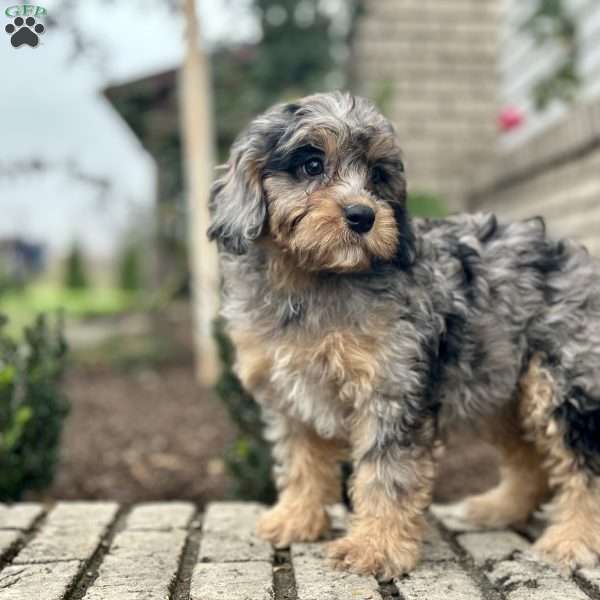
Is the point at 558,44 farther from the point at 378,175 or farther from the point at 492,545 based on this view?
the point at 492,545

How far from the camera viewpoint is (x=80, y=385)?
31.5 ft

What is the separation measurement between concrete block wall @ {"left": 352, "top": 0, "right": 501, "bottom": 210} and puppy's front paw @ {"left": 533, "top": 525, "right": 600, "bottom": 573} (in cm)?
769

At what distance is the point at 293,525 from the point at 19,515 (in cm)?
144

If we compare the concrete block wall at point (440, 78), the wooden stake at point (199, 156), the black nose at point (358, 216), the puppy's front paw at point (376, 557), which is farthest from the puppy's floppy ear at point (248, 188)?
the concrete block wall at point (440, 78)

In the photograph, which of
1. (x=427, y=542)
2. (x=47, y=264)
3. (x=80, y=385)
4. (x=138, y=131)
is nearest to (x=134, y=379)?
(x=80, y=385)

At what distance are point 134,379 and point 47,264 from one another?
1228 centimetres

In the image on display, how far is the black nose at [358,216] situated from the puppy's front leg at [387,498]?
0.79 metres

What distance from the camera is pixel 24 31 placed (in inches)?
135

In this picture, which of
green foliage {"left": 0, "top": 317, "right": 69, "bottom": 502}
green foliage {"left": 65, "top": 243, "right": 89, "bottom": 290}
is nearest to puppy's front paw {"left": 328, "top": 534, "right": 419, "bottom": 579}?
green foliage {"left": 0, "top": 317, "right": 69, "bottom": 502}

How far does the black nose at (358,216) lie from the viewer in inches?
130

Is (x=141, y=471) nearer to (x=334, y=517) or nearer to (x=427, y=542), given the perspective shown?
(x=334, y=517)

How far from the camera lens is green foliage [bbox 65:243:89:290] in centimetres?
1962

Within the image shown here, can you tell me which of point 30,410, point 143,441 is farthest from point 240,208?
point 143,441

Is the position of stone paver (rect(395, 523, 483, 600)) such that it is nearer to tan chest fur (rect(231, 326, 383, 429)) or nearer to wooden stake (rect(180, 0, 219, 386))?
tan chest fur (rect(231, 326, 383, 429))
